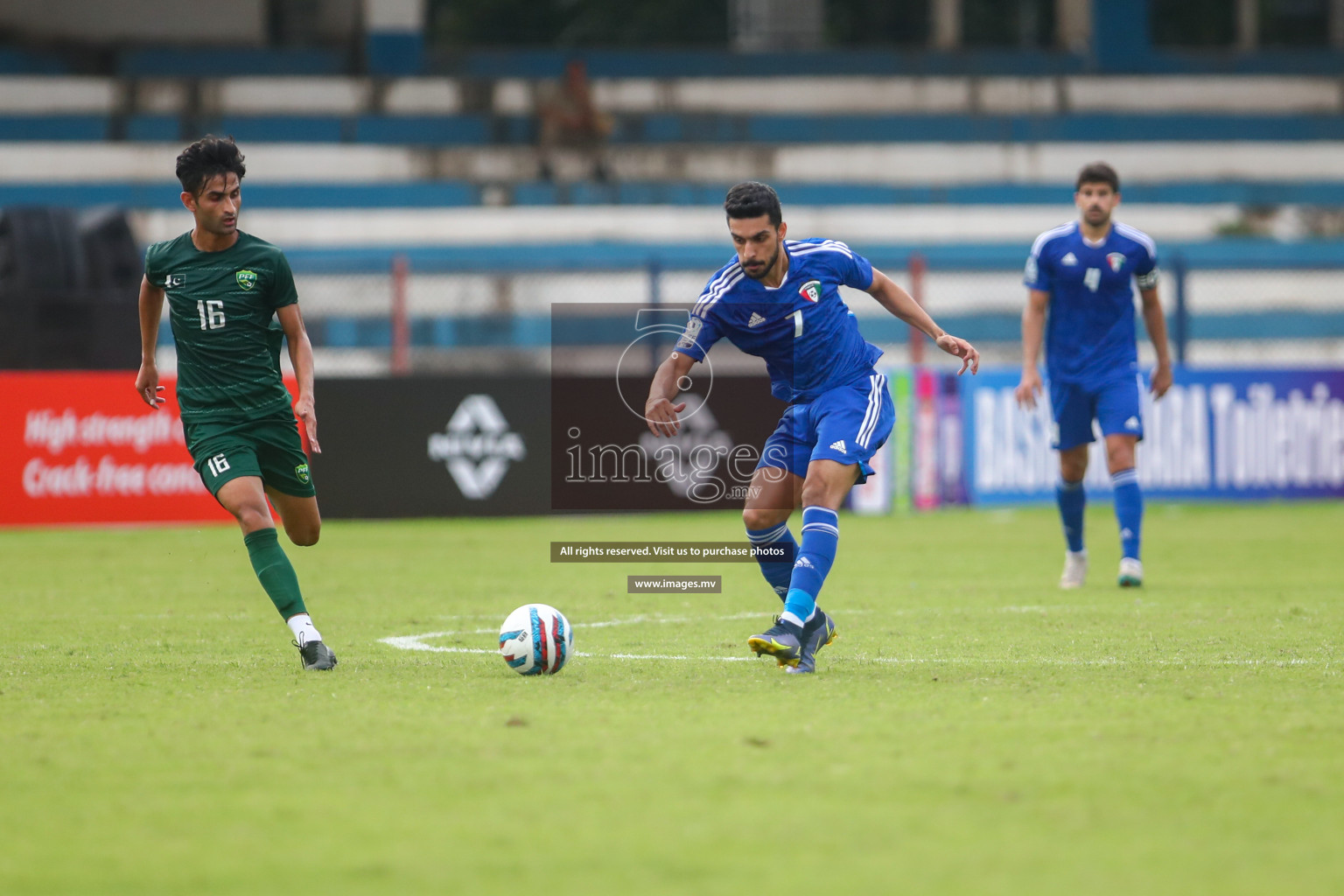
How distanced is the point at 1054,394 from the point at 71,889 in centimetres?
719

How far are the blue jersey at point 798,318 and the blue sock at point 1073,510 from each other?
344cm

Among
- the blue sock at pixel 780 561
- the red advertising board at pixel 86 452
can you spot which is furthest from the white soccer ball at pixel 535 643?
the red advertising board at pixel 86 452

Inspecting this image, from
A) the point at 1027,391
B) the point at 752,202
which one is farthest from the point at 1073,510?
the point at 752,202

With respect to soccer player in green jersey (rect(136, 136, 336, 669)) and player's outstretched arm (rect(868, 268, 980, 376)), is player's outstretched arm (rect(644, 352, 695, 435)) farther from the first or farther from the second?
soccer player in green jersey (rect(136, 136, 336, 669))

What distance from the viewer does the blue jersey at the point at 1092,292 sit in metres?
9.18

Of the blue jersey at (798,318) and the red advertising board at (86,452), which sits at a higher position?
the blue jersey at (798,318)

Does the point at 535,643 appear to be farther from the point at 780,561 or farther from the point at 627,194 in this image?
the point at 627,194

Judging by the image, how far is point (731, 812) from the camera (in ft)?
12.2

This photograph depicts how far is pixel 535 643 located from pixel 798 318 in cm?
155

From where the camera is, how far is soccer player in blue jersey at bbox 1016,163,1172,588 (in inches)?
360

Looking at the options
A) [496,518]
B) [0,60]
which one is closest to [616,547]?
[496,518]

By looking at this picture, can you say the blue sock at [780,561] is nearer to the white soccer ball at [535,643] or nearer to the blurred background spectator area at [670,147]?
the white soccer ball at [535,643]

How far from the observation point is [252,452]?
6.19 m

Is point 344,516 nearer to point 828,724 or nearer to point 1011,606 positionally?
point 1011,606
